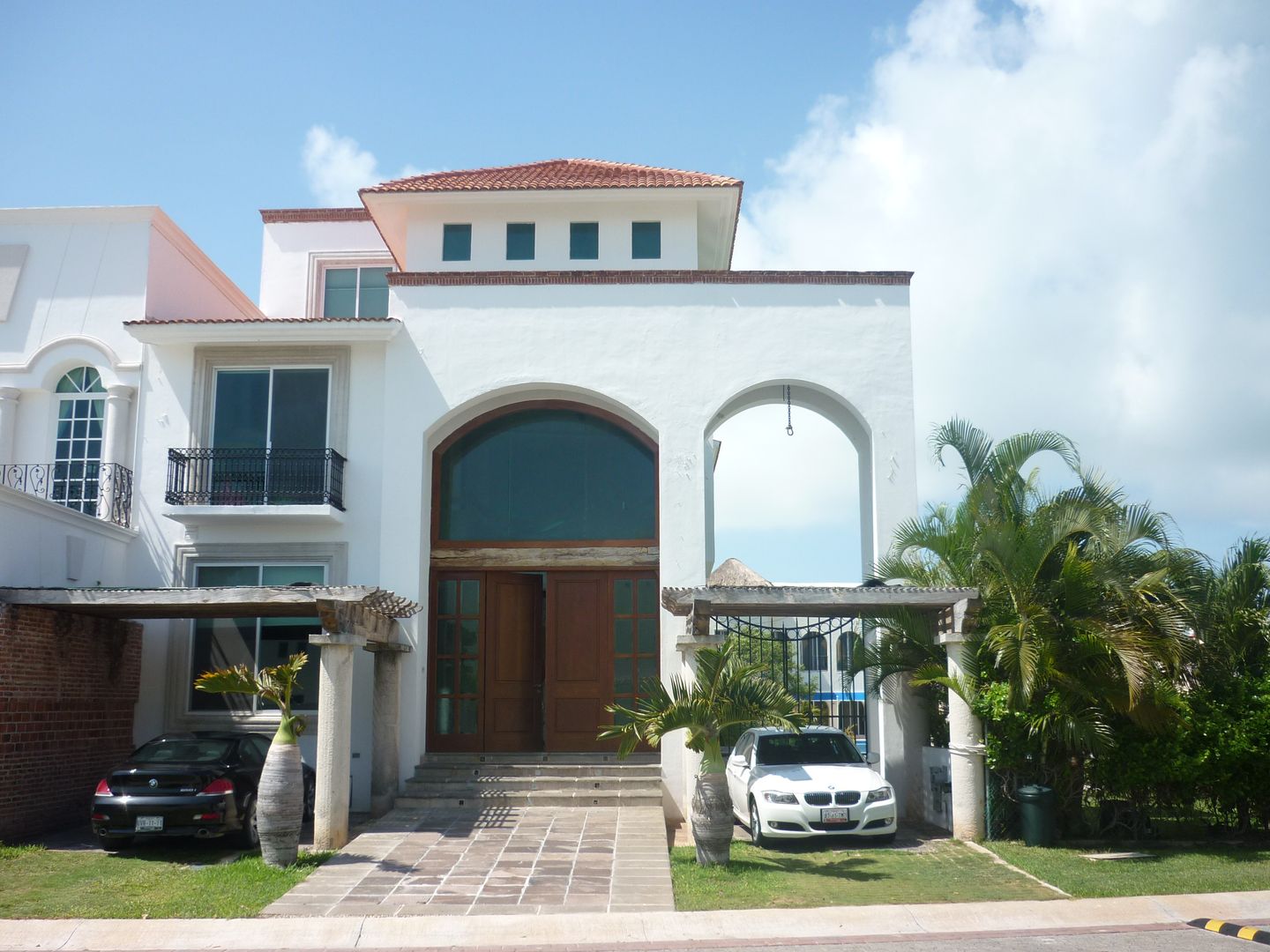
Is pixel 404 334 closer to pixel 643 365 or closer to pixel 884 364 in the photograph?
pixel 643 365

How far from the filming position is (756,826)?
13.6 meters

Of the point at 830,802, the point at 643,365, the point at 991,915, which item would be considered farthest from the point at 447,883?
the point at 643,365

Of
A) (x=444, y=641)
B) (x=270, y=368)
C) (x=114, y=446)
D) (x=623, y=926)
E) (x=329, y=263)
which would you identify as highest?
(x=329, y=263)

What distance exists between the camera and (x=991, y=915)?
34.3 feet

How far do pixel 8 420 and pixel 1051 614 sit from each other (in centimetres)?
1589

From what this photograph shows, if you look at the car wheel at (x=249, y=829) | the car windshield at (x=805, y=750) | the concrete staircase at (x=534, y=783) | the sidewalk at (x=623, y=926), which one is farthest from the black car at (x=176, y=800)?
the car windshield at (x=805, y=750)

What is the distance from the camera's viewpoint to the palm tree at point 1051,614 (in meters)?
13.3

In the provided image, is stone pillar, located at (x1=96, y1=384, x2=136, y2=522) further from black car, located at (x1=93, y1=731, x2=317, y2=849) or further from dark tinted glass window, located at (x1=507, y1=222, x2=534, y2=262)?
dark tinted glass window, located at (x1=507, y1=222, x2=534, y2=262)

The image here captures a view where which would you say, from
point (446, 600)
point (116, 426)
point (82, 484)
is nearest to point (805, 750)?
point (446, 600)

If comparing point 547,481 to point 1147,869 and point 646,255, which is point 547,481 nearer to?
point 646,255

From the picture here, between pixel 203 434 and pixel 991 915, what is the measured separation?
13.3 meters

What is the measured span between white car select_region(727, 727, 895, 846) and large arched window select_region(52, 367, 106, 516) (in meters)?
11.2

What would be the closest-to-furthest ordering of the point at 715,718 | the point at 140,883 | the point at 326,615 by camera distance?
the point at 140,883
the point at 715,718
the point at 326,615

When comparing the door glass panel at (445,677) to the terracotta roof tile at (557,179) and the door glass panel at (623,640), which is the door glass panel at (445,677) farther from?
the terracotta roof tile at (557,179)
